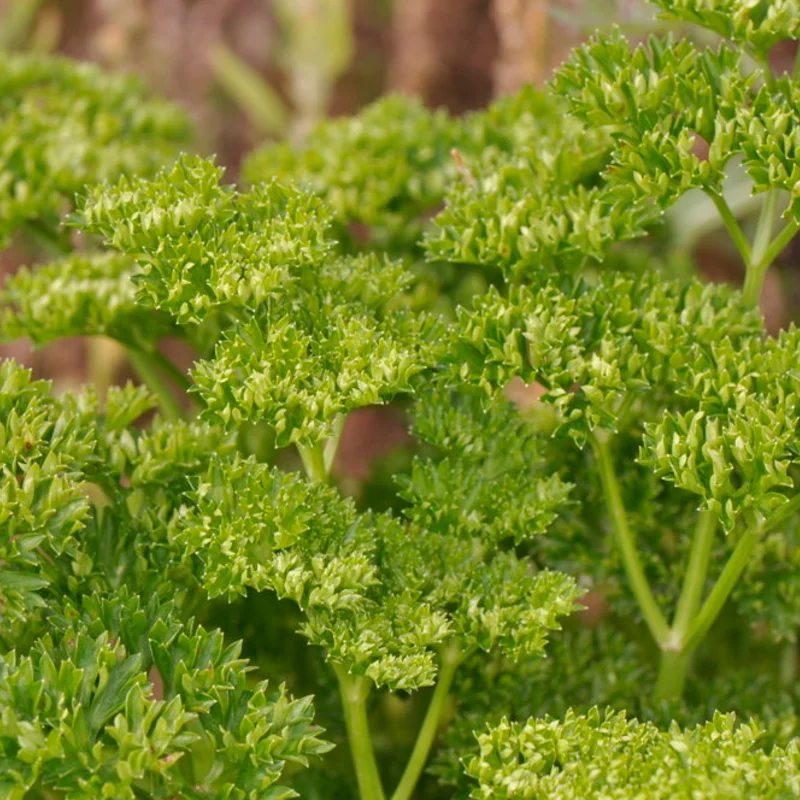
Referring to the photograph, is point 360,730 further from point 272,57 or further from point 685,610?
point 272,57

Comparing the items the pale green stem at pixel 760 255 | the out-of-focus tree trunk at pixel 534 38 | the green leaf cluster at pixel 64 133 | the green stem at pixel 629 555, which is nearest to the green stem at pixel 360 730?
the green stem at pixel 629 555

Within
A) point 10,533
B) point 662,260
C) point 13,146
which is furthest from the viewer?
point 662,260

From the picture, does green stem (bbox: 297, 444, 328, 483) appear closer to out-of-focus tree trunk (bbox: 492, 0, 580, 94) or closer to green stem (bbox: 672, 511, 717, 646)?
green stem (bbox: 672, 511, 717, 646)

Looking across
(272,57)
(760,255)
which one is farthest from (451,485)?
(272,57)

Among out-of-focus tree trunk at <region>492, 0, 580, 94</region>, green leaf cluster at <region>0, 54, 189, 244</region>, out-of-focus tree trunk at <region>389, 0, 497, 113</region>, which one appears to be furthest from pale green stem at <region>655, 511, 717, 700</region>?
out-of-focus tree trunk at <region>389, 0, 497, 113</region>

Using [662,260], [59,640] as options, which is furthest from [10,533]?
[662,260]

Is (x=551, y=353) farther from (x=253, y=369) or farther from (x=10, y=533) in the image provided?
(x=10, y=533)

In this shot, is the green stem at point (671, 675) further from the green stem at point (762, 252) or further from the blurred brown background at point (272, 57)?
the blurred brown background at point (272, 57)
